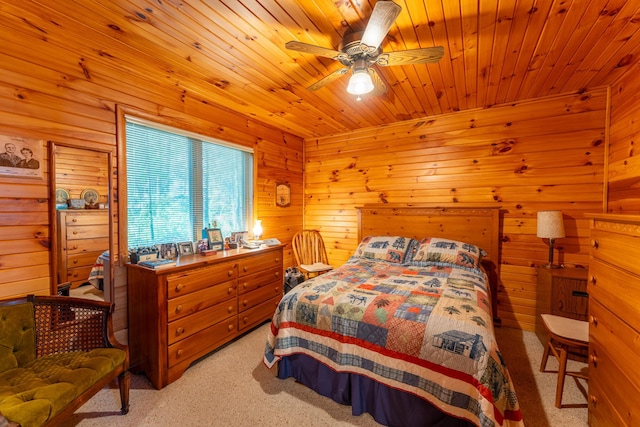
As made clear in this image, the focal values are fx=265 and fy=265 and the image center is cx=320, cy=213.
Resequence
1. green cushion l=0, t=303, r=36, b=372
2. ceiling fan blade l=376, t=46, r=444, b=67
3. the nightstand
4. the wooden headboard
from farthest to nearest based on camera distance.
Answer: the wooden headboard → the nightstand → ceiling fan blade l=376, t=46, r=444, b=67 → green cushion l=0, t=303, r=36, b=372

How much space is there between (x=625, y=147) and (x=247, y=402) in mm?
3686

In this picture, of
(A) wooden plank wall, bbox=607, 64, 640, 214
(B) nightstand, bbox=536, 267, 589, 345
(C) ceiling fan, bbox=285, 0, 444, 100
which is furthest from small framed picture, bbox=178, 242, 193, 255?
(A) wooden plank wall, bbox=607, 64, 640, 214

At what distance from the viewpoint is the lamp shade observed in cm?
254

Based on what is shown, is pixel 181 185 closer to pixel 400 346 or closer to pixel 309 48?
pixel 309 48

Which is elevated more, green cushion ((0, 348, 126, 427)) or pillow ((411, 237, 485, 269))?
pillow ((411, 237, 485, 269))

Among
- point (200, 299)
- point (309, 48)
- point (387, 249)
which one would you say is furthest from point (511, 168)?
point (200, 299)

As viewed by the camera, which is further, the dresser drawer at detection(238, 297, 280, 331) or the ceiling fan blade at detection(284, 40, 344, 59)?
the dresser drawer at detection(238, 297, 280, 331)

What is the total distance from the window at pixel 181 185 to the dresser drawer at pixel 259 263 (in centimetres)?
63

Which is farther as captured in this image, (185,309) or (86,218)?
(185,309)

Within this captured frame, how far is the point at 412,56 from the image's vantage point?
169 cm

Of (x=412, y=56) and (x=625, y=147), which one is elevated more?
(x=412, y=56)

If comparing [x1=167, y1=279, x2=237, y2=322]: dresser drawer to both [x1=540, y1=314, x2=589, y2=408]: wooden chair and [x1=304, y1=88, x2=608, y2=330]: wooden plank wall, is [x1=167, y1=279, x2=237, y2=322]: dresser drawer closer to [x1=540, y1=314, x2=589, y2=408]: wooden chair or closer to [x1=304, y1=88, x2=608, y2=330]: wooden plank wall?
[x1=304, y1=88, x2=608, y2=330]: wooden plank wall

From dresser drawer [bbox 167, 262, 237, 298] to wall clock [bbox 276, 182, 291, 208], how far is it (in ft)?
4.86

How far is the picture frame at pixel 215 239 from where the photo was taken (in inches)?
110
